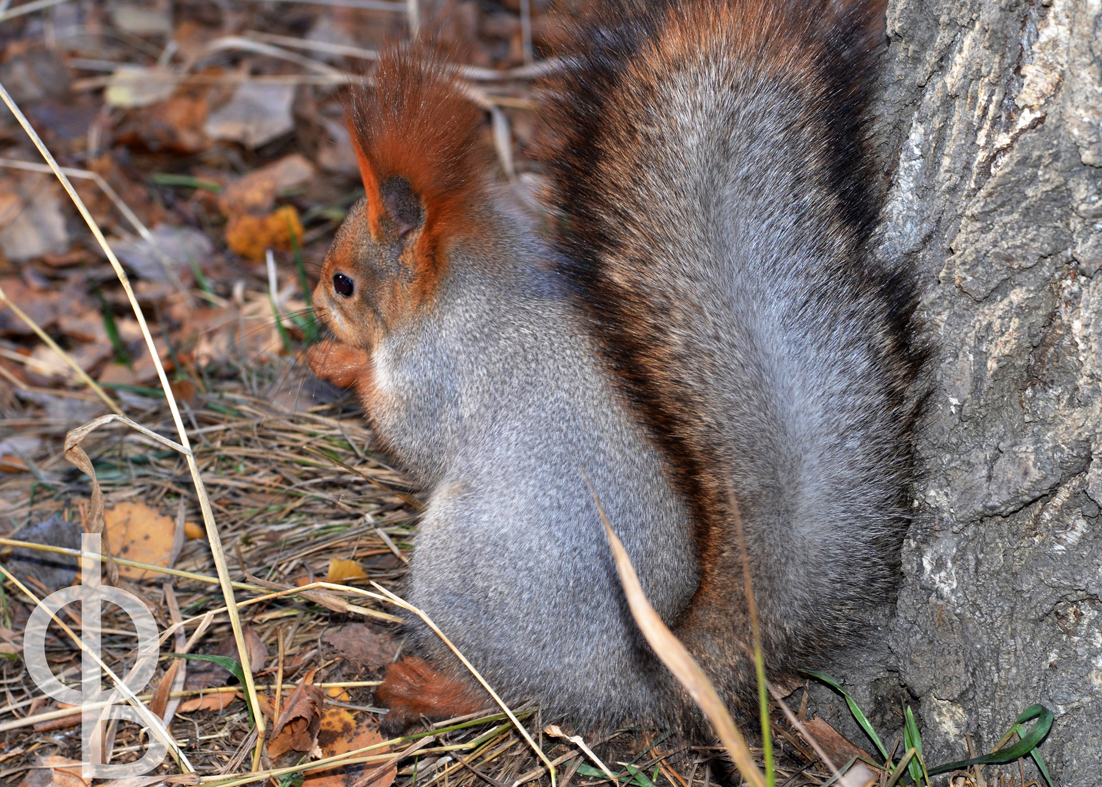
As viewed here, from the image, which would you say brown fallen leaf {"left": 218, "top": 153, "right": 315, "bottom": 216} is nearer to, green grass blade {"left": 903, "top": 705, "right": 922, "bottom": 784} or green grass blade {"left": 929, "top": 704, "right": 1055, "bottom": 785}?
green grass blade {"left": 903, "top": 705, "right": 922, "bottom": 784}

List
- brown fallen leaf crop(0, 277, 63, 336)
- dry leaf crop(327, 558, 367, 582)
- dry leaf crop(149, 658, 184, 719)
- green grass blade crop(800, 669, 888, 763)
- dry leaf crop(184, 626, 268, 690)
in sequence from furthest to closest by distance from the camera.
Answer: brown fallen leaf crop(0, 277, 63, 336) < dry leaf crop(327, 558, 367, 582) < dry leaf crop(184, 626, 268, 690) < dry leaf crop(149, 658, 184, 719) < green grass blade crop(800, 669, 888, 763)

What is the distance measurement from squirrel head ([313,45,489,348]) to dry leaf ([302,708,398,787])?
72cm

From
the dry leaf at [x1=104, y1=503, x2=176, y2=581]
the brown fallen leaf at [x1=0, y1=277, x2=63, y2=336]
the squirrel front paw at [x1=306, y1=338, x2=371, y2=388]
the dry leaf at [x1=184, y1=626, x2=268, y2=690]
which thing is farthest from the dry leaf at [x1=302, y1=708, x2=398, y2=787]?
the brown fallen leaf at [x1=0, y1=277, x2=63, y2=336]

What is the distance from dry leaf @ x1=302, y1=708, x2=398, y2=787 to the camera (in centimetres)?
141

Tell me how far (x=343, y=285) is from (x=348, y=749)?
87cm

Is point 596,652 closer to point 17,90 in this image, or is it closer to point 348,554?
point 348,554

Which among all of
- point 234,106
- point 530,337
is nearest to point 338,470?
point 530,337

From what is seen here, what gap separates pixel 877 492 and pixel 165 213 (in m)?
2.38

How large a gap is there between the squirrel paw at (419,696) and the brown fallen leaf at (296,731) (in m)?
0.12

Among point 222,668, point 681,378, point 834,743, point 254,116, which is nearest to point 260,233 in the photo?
point 254,116

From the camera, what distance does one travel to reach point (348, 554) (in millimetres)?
1824

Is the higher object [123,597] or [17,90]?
[17,90]

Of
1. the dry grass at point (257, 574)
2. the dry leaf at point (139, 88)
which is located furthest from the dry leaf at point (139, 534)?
the dry leaf at point (139, 88)

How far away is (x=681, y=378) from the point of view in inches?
51.1
